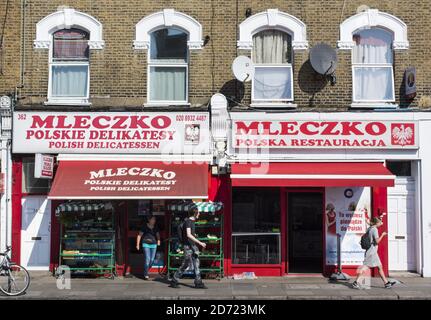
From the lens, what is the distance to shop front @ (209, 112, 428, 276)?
1498 centimetres

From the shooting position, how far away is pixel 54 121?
49.6ft

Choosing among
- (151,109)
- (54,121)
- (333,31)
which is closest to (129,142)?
(151,109)

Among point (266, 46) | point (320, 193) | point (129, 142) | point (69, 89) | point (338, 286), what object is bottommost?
point (338, 286)

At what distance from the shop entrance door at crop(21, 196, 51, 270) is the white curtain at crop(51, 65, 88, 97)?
2717mm

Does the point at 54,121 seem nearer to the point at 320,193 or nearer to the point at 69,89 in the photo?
the point at 69,89

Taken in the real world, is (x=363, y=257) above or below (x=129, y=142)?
below

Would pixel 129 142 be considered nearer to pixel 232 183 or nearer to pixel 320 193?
pixel 232 183

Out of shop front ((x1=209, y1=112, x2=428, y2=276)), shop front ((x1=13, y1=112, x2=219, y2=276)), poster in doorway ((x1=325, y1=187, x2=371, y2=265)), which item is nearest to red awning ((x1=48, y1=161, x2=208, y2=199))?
shop front ((x1=13, y1=112, x2=219, y2=276))

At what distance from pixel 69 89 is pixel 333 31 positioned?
22.3 feet

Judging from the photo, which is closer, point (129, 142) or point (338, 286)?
point (338, 286)

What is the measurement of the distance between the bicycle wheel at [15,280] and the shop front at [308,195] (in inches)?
190

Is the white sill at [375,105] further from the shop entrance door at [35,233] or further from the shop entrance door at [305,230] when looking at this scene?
the shop entrance door at [35,233]

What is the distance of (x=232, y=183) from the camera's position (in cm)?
1411

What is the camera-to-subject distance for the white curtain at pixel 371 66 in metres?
15.4
